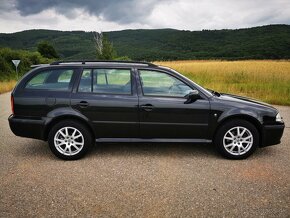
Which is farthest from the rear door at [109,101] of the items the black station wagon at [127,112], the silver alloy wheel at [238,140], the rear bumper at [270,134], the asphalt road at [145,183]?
the rear bumper at [270,134]

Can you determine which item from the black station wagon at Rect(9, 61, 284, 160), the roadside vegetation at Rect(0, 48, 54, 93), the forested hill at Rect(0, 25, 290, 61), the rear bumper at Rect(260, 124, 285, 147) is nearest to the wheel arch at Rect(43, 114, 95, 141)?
the black station wagon at Rect(9, 61, 284, 160)

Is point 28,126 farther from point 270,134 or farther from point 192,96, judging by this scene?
point 270,134

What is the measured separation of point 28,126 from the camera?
4941 mm

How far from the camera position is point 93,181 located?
13.5ft

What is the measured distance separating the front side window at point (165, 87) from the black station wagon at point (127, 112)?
0.02 m

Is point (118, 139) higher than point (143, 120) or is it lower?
lower

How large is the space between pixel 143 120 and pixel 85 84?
1149 mm

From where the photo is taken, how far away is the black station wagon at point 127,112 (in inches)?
192

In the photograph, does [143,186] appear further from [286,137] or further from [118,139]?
[286,137]

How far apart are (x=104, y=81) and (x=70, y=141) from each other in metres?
1.15

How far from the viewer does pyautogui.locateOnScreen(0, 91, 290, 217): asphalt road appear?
A: 334 cm

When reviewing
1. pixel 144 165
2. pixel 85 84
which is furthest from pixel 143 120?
pixel 85 84

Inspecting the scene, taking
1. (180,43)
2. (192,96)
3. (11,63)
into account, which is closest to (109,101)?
(192,96)

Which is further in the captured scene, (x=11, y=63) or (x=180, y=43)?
(x=180, y=43)
